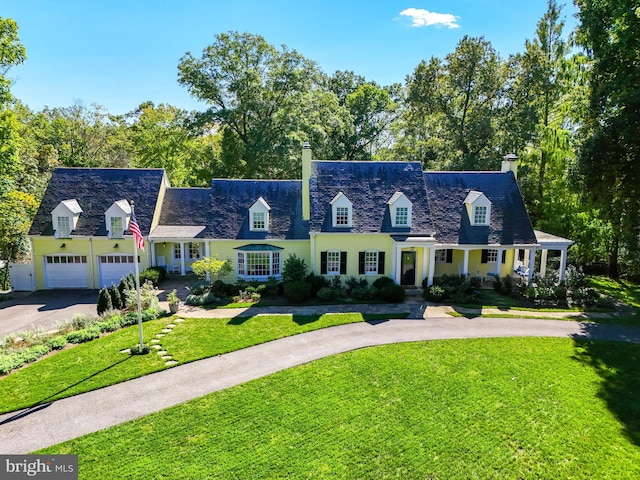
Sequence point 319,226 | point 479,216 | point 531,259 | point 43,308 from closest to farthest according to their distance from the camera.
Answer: point 43,308 < point 319,226 < point 531,259 < point 479,216

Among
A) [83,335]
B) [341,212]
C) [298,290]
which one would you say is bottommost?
[83,335]

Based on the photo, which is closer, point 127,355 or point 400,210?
point 127,355

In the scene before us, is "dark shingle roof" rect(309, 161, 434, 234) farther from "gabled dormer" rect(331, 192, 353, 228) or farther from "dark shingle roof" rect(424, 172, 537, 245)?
"dark shingle roof" rect(424, 172, 537, 245)

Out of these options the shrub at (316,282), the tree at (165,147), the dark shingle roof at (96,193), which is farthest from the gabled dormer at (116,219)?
the tree at (165,147)

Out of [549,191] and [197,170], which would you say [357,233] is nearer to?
[549,191]

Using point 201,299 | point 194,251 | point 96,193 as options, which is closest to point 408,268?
point 201,299

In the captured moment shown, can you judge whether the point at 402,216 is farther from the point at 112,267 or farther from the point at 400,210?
the point at 112,267
